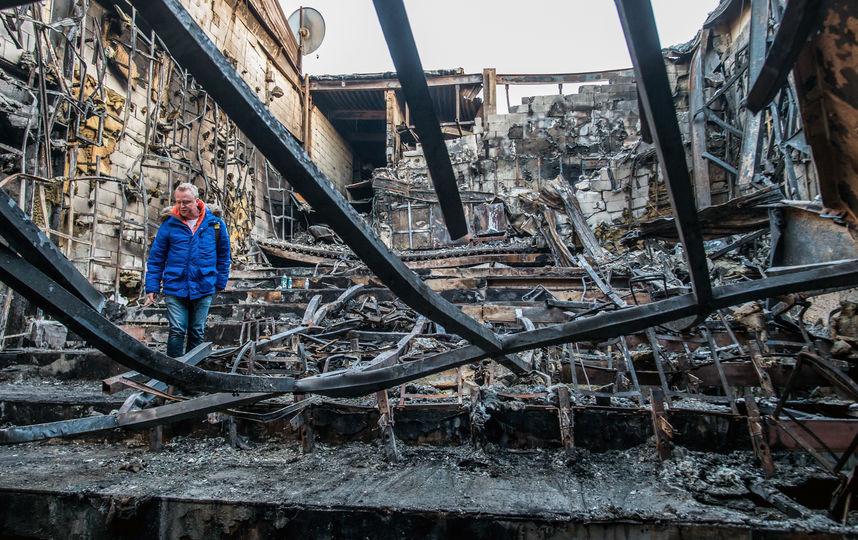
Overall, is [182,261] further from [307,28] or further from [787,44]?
[307,28]

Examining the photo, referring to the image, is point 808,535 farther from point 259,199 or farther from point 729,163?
point 259,199

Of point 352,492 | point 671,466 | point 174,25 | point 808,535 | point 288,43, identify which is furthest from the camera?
point 288,43

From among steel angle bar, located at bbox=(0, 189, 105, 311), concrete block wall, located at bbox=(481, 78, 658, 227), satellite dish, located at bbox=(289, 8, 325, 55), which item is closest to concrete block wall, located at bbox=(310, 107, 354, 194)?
satellite dish, located at bbox=(289, 8, 325, 55)

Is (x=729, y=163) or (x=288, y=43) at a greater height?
(x=288, y=43)

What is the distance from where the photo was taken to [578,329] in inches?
54.7

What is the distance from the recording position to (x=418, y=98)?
1.53m

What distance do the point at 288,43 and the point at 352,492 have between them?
17726 mm

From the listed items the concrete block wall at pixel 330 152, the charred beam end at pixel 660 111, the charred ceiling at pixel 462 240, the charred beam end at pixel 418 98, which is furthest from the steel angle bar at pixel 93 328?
the concrete block wall at pixel 330 152

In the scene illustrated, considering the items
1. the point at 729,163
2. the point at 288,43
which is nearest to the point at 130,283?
the point at 288,43

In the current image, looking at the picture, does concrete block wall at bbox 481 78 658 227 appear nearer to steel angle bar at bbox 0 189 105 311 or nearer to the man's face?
the man's face

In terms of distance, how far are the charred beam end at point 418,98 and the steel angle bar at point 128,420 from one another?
1.08 m

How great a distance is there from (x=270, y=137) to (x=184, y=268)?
116 inches

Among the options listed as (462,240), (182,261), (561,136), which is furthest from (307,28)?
(182,261)

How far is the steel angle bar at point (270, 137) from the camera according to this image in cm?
75
